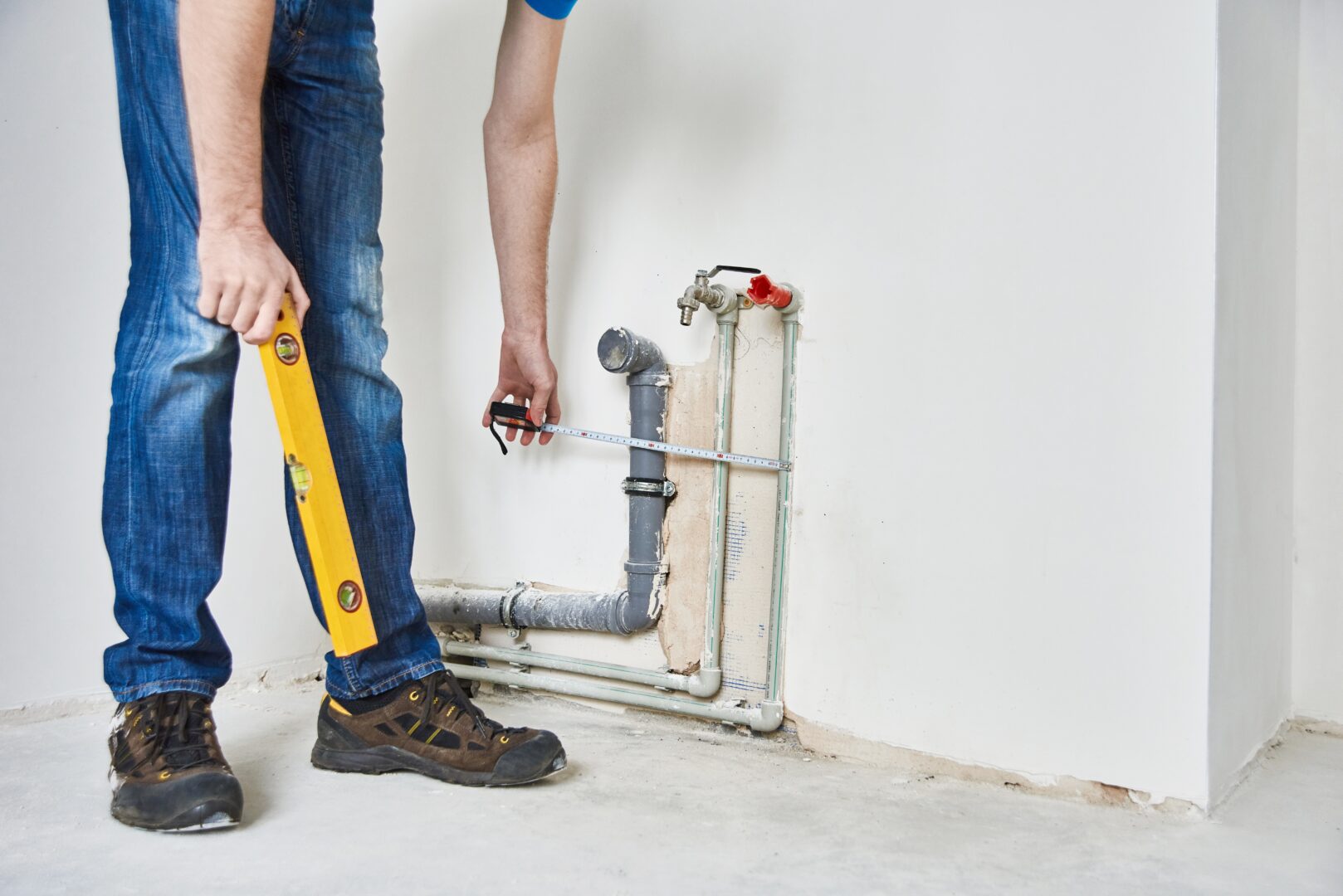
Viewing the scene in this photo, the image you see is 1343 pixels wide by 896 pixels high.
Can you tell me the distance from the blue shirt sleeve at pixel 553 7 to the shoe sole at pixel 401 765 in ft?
2.95

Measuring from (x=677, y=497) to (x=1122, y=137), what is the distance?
770 millimetres

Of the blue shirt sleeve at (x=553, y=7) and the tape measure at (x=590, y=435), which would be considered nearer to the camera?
the blue shirt sleeve at (x=553, y=7)

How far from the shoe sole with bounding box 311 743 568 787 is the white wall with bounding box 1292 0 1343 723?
3.69ft

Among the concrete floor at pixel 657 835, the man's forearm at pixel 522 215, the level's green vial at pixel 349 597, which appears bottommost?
the concrete floor at pixel 657 835

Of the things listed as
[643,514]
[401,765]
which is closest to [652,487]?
[643,514]

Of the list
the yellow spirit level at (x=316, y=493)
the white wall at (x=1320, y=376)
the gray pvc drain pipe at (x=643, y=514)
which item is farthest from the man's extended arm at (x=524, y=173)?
the white wall at (x=1320, y=376)

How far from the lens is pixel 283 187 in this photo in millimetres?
1197

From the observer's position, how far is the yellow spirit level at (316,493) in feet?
3.09

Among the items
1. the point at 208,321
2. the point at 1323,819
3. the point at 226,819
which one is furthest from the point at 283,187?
the point at 1323,819

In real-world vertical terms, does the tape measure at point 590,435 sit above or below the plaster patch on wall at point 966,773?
above

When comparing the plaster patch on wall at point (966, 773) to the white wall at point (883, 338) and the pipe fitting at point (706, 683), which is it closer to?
the white wall at point (883, 338)

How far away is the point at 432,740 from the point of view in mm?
1131

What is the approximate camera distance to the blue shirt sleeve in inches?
48.0

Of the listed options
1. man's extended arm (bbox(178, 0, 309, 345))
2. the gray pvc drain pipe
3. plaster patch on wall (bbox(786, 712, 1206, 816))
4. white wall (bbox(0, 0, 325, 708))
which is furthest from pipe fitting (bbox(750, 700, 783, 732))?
white wall (bbox(0, 0, 325, 708))
